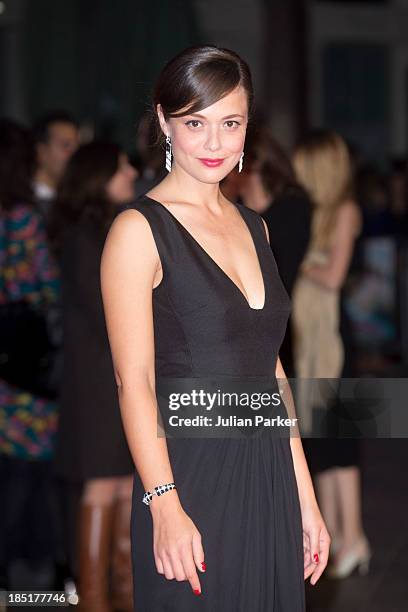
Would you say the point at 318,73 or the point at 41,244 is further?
the point at 318,73

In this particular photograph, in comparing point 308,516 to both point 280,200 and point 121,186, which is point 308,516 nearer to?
point 280,200

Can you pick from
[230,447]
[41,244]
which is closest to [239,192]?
[41,244]

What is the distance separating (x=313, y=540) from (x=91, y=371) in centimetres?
172

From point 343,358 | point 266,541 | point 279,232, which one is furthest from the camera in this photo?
point 343,358

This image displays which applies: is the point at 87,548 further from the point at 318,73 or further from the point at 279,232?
the point at 318,73

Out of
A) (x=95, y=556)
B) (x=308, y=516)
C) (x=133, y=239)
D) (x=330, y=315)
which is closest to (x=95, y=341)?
(x=95, y=556)

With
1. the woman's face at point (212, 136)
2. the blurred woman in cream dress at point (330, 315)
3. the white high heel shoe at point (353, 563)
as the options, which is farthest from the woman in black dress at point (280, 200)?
the woman's face at point (212, 136)

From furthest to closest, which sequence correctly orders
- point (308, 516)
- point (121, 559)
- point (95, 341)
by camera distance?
point (121, 559), point (95, 341), point (308, 516)

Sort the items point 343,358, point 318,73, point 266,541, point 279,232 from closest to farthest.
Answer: point 266,541 < point 279,232 < point 343,358 < point 318,73

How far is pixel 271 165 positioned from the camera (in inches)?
151

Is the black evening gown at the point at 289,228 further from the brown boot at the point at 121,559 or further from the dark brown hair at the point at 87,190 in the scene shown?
the brown boot at the point at 121,559

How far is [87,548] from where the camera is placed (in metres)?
3.79

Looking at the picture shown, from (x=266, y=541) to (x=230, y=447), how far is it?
0.18m

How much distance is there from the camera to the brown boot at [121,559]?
152 inches
